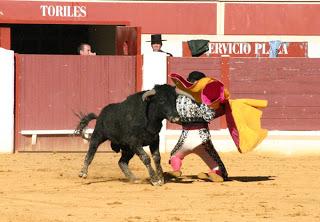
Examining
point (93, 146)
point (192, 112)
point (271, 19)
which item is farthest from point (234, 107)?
point (271, 19)

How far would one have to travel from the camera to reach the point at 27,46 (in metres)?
23.4

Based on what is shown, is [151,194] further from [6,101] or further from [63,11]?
[63,11]

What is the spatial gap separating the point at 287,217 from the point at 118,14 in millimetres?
12105

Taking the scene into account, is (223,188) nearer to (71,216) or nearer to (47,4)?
(71,216)

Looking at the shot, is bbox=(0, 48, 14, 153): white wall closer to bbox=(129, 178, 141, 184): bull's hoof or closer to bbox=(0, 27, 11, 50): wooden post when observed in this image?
bbox=(129, 178, 141, 184): bull's hoof

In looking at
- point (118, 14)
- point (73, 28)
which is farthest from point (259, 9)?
point (73, 28)

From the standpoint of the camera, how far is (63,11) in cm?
2098

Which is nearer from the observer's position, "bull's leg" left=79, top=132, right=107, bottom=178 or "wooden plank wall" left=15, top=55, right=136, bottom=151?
"bull's leg" left=79, top=132, right=107, bottom=178

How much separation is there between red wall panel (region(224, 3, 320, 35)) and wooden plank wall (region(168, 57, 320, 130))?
495 cm

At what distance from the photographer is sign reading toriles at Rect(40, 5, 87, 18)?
824 inches

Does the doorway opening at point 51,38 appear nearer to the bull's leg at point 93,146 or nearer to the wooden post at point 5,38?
the wooden post at point 5,38

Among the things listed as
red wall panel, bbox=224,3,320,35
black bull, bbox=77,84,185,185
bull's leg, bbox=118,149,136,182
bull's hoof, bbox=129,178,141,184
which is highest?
red wall panel, bbox=224,3,320,35

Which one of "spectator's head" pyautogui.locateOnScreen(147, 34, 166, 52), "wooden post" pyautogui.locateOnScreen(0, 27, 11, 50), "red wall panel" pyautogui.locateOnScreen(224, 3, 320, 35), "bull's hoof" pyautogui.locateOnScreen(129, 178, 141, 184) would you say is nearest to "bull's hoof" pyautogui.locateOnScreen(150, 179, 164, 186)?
"bull's hoof" pyautogui.locateOnScreen(129, 178, 141, 184)

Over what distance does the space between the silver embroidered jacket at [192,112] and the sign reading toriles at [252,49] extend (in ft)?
29.1
